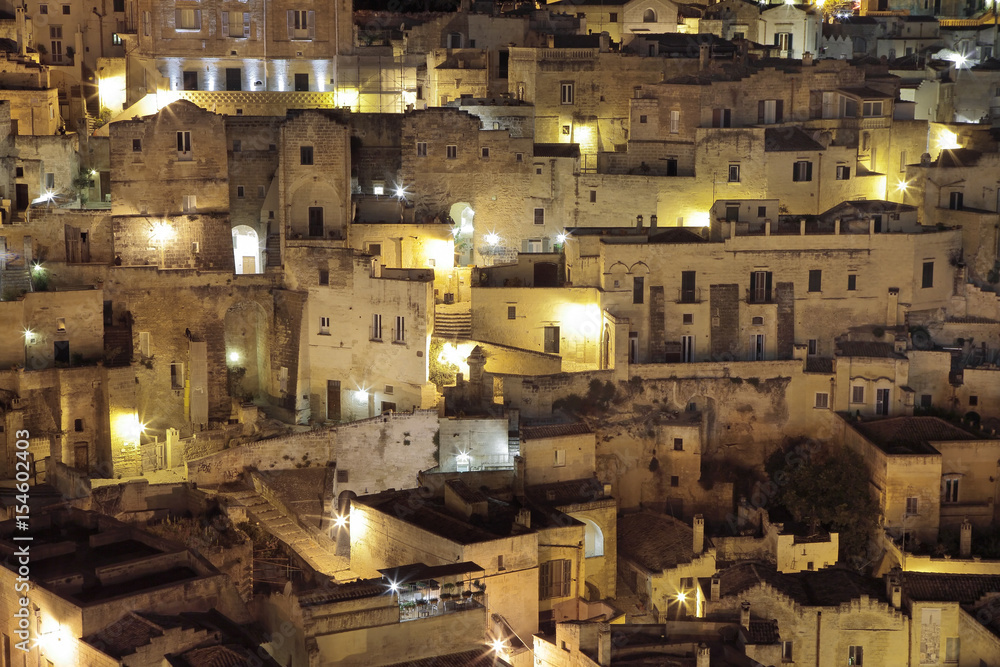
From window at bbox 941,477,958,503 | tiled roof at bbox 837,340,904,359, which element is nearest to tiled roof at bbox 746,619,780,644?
window at bbox 941,477,958,503

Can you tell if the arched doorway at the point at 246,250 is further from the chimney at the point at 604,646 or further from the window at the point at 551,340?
the chimney at the point at 604,646

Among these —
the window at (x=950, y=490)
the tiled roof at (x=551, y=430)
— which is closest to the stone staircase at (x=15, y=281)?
the tiled roof at (x=551, y=430)

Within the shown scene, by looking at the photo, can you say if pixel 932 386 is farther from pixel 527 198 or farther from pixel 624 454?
pixel 527 198

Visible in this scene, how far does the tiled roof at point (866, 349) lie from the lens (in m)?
49.5

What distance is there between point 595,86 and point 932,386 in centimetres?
1514

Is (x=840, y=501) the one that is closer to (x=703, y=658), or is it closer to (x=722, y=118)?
(x=703, y=658)

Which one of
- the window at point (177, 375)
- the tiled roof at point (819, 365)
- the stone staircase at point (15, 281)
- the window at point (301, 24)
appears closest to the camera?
the stone staircase at point (15, 281)

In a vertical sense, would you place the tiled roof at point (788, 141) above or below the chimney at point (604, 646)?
above

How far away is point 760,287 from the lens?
50.8 m

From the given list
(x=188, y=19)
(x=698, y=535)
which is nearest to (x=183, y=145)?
(x=188, y=19)

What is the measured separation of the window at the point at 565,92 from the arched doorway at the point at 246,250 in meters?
11.3

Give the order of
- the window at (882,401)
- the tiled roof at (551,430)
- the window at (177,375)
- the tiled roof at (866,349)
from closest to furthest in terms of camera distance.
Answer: the tiled roof at (551,430), the window at (882,401), the tiled roof at (866,349), the window at (177,375)

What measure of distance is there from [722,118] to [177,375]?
18.8m

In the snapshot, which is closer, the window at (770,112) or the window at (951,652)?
the window at (951,652)
